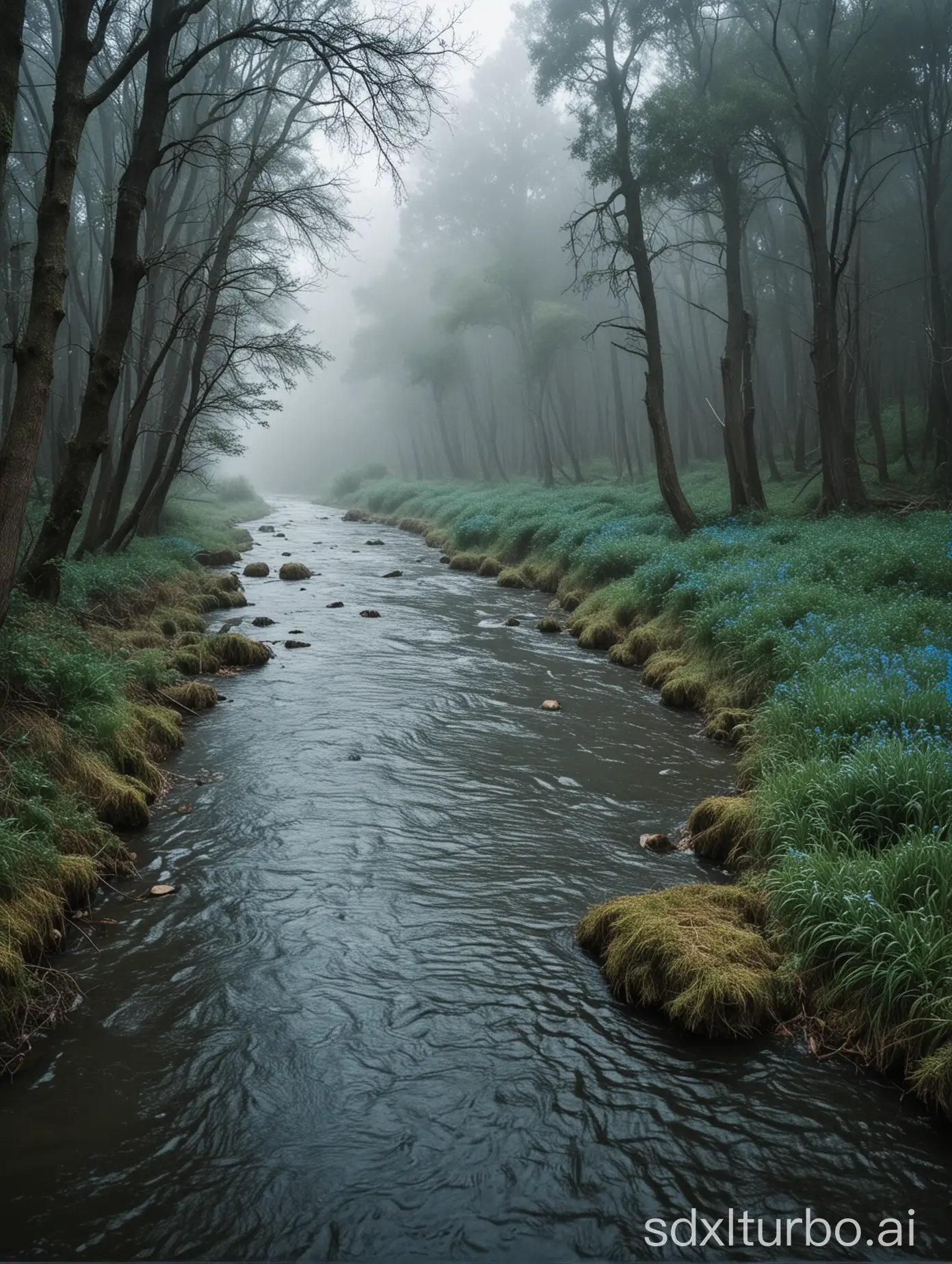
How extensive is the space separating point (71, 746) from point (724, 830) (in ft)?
16.0

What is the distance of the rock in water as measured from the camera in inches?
235

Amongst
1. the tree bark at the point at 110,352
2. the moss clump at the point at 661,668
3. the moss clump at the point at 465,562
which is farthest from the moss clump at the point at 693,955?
the moss clump at the point at 465,562

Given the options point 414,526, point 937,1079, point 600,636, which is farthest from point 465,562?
point 937,1079

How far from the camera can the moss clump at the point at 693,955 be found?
13.3 ft

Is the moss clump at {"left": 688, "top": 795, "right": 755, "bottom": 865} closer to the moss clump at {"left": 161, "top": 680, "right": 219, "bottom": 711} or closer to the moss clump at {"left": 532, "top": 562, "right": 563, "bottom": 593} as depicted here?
the moss clump at {"left": 161, "top": 680, "right": 219, "bottom": 711}

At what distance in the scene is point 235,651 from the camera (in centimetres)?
1132

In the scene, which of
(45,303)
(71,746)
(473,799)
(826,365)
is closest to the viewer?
(45,303)

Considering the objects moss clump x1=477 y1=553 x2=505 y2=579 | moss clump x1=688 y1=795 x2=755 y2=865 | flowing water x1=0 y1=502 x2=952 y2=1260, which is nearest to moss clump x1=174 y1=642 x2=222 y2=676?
flowing water x1=0 y1=502 x2=952 y2=1260

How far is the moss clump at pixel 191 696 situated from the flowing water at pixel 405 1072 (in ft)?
7.30

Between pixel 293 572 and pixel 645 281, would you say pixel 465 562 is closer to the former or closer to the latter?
pixel 293 572

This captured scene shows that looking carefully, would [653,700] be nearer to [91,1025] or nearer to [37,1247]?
[91,1025]

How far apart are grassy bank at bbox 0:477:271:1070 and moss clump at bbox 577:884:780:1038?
287 centimetres

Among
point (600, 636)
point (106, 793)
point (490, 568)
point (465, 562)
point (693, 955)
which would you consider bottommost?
point (693, 955)

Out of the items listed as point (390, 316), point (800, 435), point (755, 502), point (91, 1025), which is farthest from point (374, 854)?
point (390, 316)
